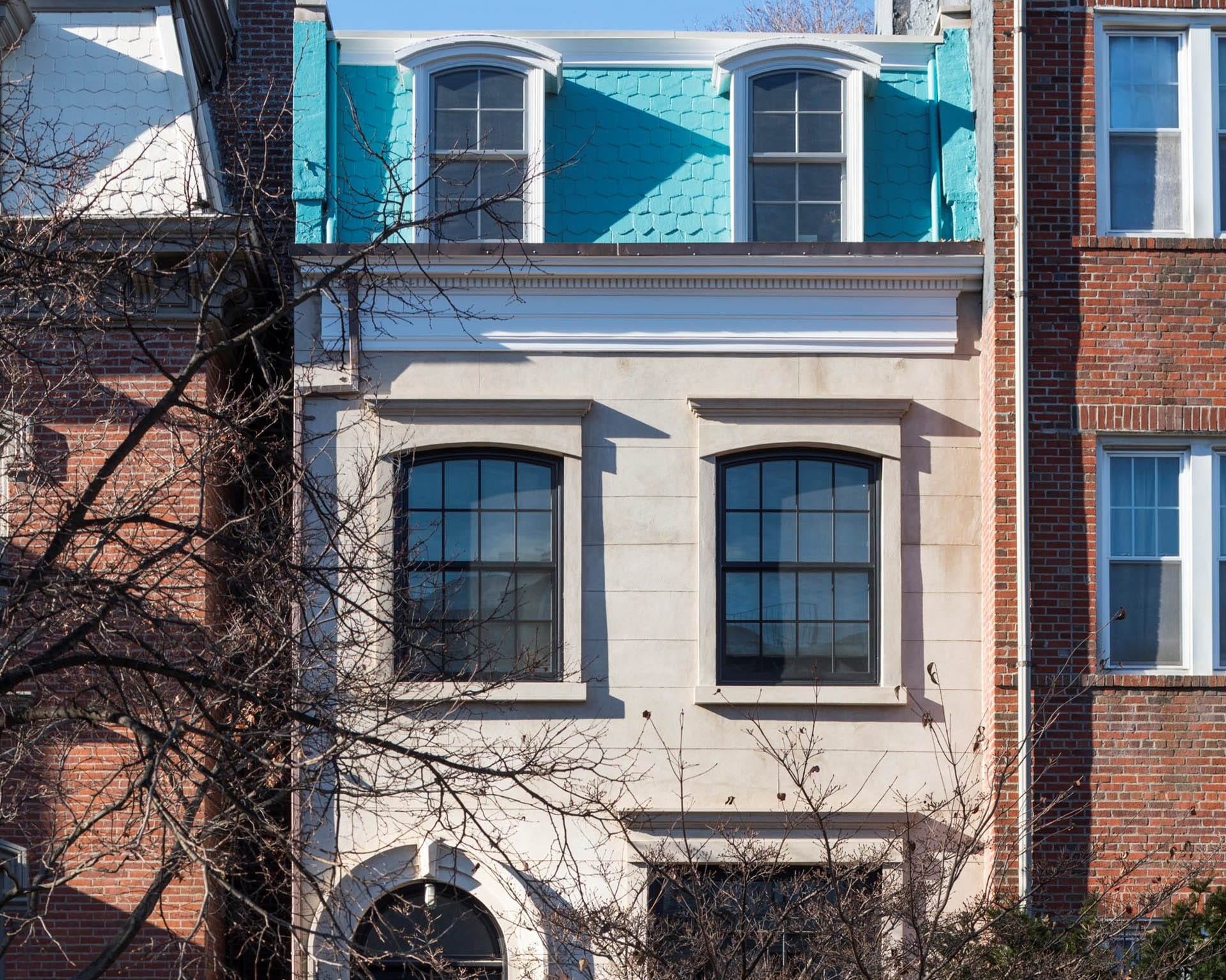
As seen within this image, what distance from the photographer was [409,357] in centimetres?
1511

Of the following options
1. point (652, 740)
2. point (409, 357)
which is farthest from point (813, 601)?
point (409, 357)

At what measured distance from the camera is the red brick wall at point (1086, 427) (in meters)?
14.2

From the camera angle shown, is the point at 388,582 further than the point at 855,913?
Yes

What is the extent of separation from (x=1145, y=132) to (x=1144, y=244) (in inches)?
41.6

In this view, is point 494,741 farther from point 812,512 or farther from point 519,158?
point 519,158

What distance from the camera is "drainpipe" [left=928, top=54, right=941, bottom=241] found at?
50.5 feet

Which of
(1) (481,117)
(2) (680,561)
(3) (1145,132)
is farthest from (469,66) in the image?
(3) (1145,132)

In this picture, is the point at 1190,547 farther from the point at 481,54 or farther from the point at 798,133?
the point at 481,54

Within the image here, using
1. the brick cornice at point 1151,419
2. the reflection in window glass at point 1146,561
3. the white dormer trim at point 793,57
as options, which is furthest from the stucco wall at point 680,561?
the white dormer trim at point 793,57

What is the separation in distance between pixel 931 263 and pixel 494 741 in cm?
550

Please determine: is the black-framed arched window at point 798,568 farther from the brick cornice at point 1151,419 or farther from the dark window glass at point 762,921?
the brick cornice at point 1151,419

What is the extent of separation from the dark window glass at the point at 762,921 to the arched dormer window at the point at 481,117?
A: 5.79m

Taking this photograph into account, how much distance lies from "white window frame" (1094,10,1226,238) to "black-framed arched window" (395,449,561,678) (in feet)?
17.8

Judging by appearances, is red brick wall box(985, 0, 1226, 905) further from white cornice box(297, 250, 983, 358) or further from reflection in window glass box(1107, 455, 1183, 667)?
white cornice box(297, 250, 983, 358)
